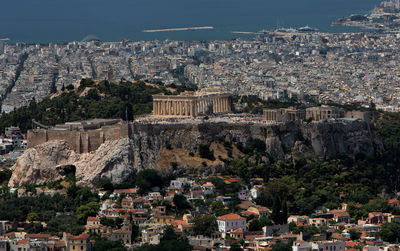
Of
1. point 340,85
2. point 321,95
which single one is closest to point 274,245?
point 321,95

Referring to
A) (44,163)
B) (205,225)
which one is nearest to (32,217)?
(44,163)

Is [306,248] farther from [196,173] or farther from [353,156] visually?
[353,156]

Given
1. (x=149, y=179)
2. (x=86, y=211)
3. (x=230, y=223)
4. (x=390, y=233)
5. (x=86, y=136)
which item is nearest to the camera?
(x=390, y=233)

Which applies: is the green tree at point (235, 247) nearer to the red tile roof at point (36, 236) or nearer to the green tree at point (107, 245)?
the green tree at point (107, 245)

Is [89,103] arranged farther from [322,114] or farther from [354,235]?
[354,235]

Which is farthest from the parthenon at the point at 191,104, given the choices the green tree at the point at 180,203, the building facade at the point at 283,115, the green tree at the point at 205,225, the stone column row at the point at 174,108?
the green tree at the point at 205,225

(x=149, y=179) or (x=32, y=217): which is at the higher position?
(x=149, y=179)
